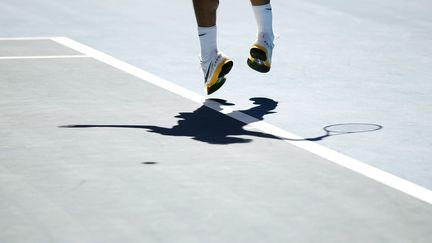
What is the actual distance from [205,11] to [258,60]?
1.84ft

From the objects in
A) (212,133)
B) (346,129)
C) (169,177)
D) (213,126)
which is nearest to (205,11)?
(213,126)

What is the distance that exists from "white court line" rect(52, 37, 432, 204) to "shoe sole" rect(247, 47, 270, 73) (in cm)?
53

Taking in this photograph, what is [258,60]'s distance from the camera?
31.5ft

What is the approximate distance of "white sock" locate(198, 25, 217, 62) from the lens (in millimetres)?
9445

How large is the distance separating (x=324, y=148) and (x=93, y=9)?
23.4 feet

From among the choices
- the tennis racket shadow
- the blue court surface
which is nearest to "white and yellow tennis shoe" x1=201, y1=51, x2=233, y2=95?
the blue court surface

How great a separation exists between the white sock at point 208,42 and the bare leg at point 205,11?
43 mm

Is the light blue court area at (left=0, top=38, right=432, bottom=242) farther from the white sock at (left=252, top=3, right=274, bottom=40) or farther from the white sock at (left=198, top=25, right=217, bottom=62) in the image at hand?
the white sock at (left=252, top=3, right=274, bottom=40)

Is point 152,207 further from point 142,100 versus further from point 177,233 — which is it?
point 142,100

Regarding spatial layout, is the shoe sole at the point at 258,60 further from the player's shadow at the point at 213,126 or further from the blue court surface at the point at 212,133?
the player's shadow at the point at 213,126

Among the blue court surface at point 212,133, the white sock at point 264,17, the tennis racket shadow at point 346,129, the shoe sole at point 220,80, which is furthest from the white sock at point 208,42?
the tennis racket shadow at point 346,129

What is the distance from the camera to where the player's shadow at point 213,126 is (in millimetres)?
7969

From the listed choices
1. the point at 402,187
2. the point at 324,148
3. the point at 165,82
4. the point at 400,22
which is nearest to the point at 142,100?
the point at 165,82

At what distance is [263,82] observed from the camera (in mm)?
9961
